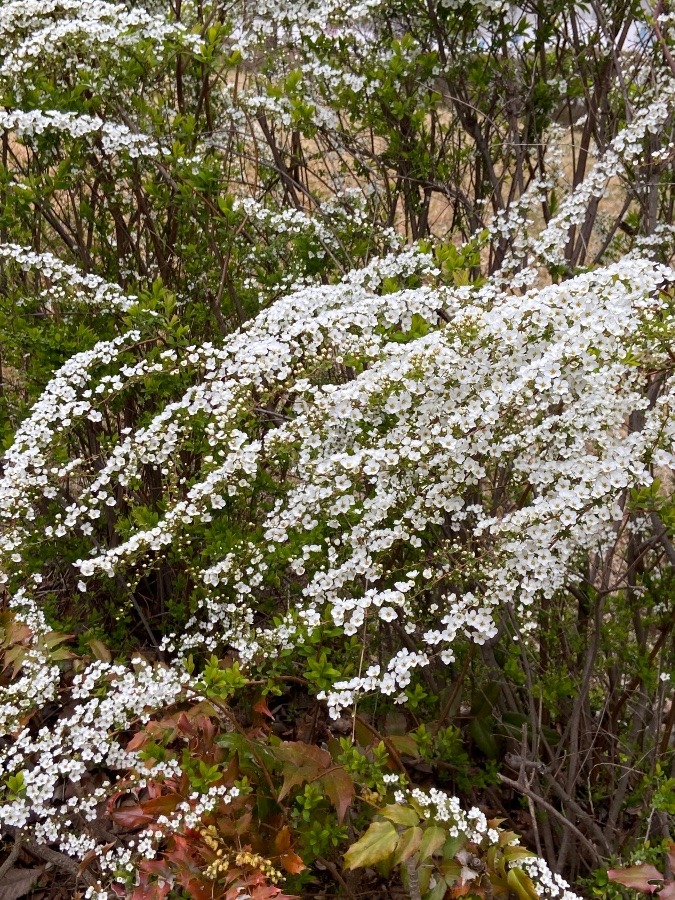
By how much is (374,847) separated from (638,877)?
0.67 m

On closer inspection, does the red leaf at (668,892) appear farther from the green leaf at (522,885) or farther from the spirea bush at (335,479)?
the green leaf at (522,885)

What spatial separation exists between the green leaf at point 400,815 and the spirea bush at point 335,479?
0.01m

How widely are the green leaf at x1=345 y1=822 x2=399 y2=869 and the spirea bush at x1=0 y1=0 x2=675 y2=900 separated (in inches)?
0.4

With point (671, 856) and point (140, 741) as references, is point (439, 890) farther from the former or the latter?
point (140, 741)

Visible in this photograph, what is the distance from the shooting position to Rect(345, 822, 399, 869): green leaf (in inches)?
71.3

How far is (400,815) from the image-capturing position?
1.88 meters

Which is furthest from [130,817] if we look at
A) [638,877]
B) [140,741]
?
[638,877]

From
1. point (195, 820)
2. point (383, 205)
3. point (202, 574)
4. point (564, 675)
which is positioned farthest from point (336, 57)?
point (195, 820)

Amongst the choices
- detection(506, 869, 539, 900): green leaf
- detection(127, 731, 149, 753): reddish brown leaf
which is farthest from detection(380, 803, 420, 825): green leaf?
detection(127, 731, 149, 753): reddish brown leaf

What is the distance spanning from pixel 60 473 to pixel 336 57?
9.22ft

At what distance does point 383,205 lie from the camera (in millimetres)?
4398

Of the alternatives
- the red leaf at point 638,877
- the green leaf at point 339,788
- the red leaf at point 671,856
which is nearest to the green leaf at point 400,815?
the green leaf at point 339,788

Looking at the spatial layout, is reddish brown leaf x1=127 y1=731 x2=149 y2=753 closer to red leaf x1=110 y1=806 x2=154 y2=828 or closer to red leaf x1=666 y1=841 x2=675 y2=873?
red leaf x1=110 y1=806 x2=154 y2=828

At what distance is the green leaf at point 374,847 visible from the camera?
5.94 ft
